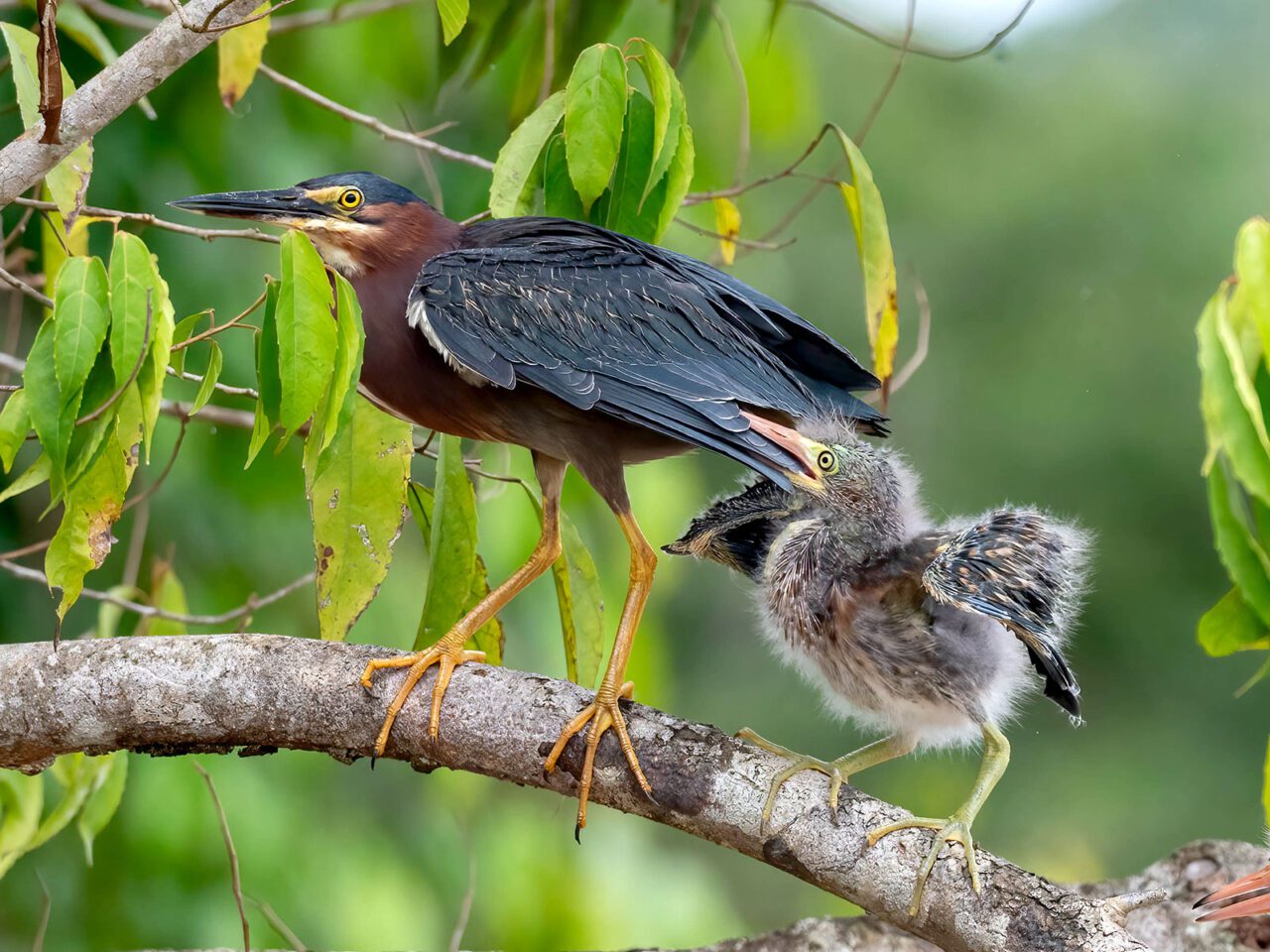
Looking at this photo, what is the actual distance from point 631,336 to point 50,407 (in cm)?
94

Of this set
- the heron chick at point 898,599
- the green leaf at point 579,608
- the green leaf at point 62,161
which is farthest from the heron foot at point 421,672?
the green leaf at point 62,161

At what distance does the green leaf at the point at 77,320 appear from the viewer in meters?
1.70

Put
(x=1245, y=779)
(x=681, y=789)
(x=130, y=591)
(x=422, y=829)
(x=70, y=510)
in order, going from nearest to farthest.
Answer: (x=70, y=510) → (x=681, y=789) → (x=130, y=591) → (x=422, y=829) → (x=1245, y=779)

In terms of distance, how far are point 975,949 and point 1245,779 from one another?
7554 millimetres

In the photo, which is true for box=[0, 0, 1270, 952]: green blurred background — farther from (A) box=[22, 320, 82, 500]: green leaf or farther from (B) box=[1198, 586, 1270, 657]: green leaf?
(A) box=[22, 320, 82, 500]: green leaf

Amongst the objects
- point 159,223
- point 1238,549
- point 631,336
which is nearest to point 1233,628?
point 1238,549

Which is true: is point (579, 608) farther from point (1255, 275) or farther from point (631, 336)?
point (1255, 275)

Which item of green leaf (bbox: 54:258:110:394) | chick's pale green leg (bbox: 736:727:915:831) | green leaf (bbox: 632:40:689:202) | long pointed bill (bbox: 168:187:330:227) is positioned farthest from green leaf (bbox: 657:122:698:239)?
green leaf (bbox: 54:258:110:394)

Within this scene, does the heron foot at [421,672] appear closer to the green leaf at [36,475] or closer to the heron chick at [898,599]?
the heron chick at [898,599]

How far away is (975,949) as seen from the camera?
6.13ft

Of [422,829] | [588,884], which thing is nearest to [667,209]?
[588,884]

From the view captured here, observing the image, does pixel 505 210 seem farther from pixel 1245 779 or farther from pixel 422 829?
pixel 1245 779

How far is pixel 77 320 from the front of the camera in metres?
1.71

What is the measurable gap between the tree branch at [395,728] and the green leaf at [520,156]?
762 mm
